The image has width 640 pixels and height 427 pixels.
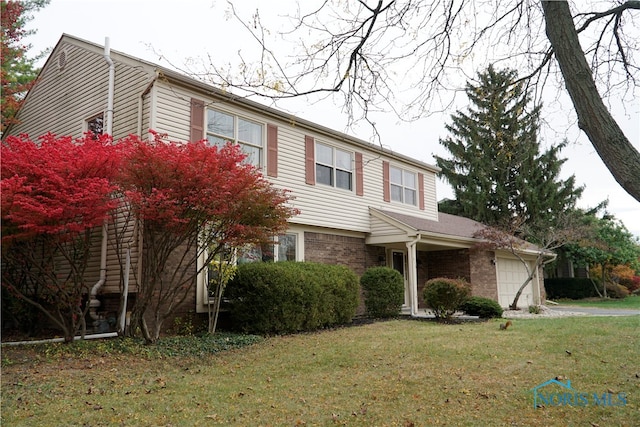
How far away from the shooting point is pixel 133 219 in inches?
380

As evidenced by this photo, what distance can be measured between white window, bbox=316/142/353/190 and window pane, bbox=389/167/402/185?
2.20 m

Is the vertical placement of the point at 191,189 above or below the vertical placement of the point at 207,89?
below

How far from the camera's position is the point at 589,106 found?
434 centimetres

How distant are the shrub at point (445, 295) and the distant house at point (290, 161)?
139 centimetres

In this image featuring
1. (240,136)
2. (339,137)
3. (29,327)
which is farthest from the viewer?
(339,137)

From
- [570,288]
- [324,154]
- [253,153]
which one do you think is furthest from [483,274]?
[570,288]

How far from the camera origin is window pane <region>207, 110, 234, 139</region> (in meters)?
10.9

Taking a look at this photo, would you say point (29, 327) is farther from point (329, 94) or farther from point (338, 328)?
point (329, 94)

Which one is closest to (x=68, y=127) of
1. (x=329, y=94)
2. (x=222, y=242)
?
(x=222, y=242)

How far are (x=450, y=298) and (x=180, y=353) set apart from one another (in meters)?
7.17

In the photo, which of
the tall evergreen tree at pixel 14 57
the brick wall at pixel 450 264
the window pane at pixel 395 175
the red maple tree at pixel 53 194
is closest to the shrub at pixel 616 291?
the brick wall at pixel 450 264

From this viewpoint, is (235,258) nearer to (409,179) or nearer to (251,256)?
(251,256)

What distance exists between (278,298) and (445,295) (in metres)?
4.75

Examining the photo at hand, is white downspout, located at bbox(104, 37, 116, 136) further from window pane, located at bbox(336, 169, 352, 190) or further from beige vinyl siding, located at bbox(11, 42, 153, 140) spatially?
window pane, located at bbox(336, 169, 352, 190)
